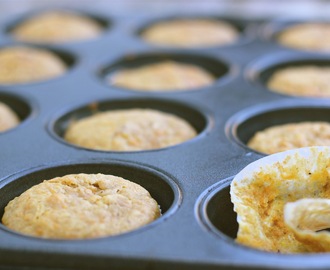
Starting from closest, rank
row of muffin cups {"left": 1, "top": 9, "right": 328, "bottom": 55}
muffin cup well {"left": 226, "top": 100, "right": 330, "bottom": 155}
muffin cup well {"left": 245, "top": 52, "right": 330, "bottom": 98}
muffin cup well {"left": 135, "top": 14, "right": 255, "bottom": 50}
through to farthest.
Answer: muffin cup well {"left": 226, "top": 100, "right": 330, "bottom": 155}
muffin cup well {"left": 245, "top": 52, "right": 330, "bottom": 98}
muffin cup well {"left": 135, "top": 14, "right": 255, "bottom": 50}
row of muffin cups {"left": 1, "top": 9, "right": 328, "bottom": 55}

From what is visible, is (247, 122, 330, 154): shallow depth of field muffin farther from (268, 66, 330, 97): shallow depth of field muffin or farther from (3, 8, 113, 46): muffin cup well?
(3, 8, 113, 46): muffin cup well

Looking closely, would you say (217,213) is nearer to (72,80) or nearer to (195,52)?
(72,80)

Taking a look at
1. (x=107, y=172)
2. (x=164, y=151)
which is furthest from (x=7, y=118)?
(x=164, y=151)

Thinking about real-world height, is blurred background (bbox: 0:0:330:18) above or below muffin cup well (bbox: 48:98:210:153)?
above

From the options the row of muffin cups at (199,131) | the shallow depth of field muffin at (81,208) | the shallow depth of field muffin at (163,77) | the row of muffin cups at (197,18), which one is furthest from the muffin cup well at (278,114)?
the row of muffin cups at (197,18)

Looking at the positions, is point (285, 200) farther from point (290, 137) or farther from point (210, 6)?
point (210, 6)

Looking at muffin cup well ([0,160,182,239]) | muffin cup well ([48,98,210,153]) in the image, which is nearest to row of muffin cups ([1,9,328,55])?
muffin cup well ([48,98,210,153])

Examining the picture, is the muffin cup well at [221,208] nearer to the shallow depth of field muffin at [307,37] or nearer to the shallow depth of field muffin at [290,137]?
the shallow depth of field muffin at [290,137]
